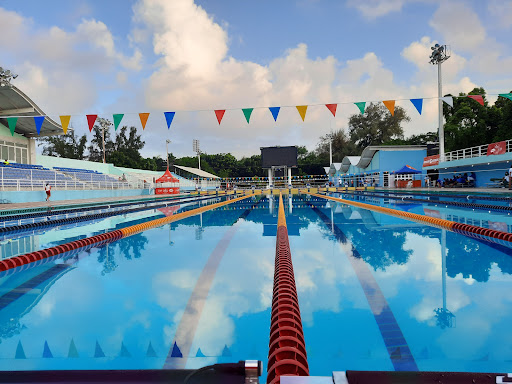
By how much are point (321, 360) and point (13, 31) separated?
14854mm

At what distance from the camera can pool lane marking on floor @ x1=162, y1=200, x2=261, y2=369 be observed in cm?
173

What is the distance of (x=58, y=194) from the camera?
46.9 ft

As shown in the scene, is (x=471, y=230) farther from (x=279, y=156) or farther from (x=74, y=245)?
(x=279, y=156)

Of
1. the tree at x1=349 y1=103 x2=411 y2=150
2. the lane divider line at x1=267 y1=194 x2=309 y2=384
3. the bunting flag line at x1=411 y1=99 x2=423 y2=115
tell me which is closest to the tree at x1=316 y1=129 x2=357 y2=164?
the tree at x1=349 y1=103 x2=411 y2=150

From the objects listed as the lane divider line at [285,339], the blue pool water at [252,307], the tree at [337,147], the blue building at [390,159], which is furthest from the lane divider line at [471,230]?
the tree at [337,147]

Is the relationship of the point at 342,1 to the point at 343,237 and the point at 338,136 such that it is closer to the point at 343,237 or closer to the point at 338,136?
the point at 343,237

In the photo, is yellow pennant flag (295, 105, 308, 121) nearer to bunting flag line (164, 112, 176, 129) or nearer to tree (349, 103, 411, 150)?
bunting flag line (164, 112, 176, 129)

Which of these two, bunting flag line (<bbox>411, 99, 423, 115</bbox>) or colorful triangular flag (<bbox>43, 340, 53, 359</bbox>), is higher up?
bunting flag line (<bbox>411, 99, 423, 115</bbox>)

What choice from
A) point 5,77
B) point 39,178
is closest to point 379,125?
point 39,178

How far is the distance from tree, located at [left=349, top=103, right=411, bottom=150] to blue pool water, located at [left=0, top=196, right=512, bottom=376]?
157ft

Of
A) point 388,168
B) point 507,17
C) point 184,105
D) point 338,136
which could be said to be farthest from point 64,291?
point 338,136

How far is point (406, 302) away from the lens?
2.48 metres

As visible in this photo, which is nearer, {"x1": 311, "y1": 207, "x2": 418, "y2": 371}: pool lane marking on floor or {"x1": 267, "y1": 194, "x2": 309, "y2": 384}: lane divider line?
{"x1": 267, "y1": 194, "x2": 309, "y2": 384}: lane divider line

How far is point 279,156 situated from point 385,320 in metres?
27.9
